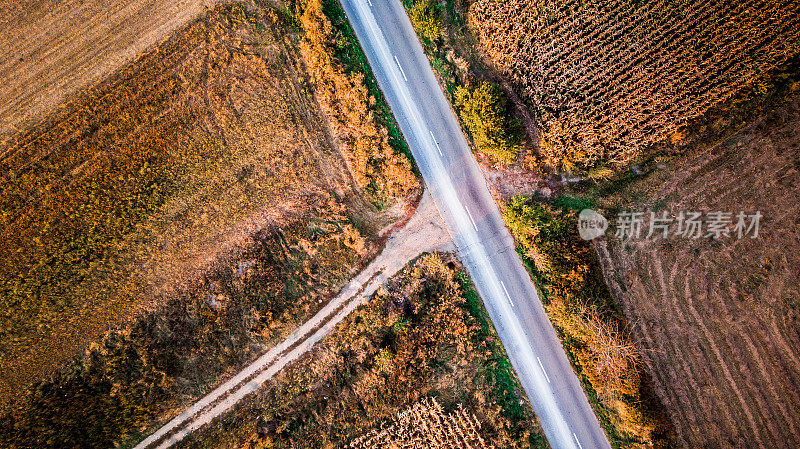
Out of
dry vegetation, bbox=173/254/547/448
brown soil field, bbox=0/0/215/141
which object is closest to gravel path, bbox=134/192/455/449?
dry vegetation, bbox=173/254/547/448

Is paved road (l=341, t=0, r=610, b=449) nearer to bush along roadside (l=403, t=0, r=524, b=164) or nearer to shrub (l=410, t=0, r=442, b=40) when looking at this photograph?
bush along roadside (l=403, t=0, r=524, b=164)

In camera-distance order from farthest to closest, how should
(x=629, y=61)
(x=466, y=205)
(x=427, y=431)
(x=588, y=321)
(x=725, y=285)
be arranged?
(x=466, y=205) < (x=725, y=285) < (x=427, y=431) < (x=629, y=61) < (x=588, y=321)

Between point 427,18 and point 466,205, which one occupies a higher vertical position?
point 427,18

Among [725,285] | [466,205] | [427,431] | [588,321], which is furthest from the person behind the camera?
[466,205]

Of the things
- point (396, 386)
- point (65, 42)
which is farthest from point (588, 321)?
point (65, 42)

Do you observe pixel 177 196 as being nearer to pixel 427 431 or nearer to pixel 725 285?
pixel 427 431
